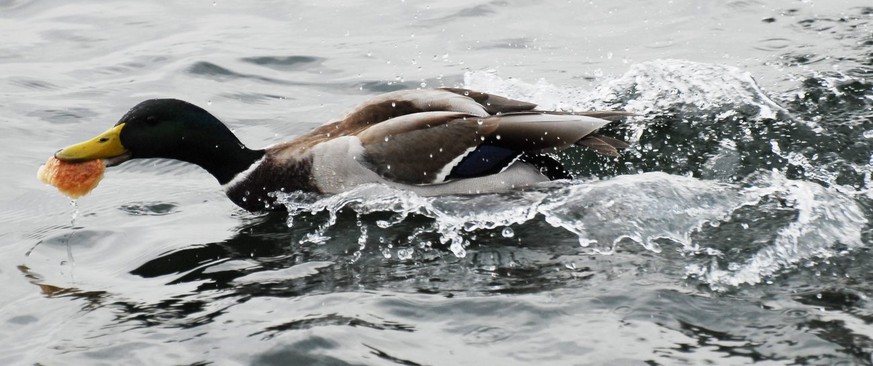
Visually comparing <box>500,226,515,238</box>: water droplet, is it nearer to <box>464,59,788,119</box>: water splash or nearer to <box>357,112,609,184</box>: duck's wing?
<box>357,112,609,184</box>: duck's wing

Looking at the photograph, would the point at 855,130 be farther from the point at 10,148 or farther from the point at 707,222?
the point at 10,148

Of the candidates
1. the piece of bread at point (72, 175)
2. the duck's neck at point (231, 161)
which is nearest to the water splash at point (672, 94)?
the duck's neck at point (231, 161)

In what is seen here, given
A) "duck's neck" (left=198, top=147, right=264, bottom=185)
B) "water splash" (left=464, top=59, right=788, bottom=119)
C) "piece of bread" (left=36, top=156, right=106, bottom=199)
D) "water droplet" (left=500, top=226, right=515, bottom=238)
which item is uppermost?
"piece of bread" (left=36, top=156, right=106, bottom=199)

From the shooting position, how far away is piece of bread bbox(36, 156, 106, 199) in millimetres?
6238

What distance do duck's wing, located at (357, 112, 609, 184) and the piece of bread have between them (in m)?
1.37

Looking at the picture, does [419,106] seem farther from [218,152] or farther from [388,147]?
[218,152]

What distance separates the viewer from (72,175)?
247 inches

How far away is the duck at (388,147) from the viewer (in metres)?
6.27

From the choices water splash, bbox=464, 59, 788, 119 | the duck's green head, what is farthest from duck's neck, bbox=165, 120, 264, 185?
water splash, bbox=464, 59, 788, 119

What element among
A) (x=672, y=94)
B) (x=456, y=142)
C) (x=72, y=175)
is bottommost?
(x=672, y=94)

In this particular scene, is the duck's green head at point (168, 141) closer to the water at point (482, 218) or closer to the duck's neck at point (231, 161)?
the duck's neck at point (231, 161)

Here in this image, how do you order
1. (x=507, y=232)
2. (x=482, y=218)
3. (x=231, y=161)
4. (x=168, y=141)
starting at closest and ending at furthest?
(x=507, y=232) → (x=482, y=218) → (x=168, y=141) → (x=231, y=161)

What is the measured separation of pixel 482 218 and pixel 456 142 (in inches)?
17.4

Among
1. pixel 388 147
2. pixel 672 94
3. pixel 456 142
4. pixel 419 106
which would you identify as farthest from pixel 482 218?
pixel 672 94
